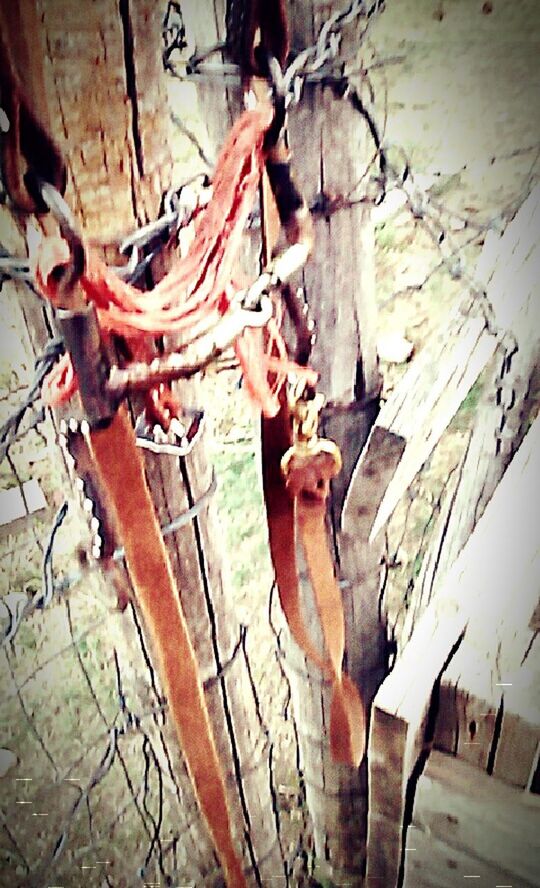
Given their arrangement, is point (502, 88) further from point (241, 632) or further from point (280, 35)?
point (241, 632)

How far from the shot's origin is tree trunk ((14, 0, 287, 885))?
93cm

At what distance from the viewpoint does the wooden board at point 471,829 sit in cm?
141

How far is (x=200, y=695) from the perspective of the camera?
132 centimetres

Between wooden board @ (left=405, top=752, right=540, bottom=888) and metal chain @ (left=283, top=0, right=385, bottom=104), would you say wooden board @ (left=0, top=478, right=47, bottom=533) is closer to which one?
metal chain @ (left=283, top=0, right=385, bottom=104)

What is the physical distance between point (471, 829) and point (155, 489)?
2.77ft

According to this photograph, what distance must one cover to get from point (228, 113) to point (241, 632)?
748 millimetres

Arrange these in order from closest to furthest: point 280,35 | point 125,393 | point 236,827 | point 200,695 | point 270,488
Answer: point 280,35 < point 125,393 < point 270,488 < point 200,695 < point 236,827

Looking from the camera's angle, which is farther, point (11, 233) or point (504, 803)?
point (504, 803)

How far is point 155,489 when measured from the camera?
3.75ft

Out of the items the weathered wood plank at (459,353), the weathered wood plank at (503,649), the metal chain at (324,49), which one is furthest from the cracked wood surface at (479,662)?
the metal chain at (324,49)

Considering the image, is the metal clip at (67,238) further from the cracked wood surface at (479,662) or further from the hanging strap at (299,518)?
the cracked wood surface at (479,662)

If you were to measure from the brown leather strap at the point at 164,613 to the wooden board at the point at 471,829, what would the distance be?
0.35 meters

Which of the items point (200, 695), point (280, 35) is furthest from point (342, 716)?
point (280, 35)

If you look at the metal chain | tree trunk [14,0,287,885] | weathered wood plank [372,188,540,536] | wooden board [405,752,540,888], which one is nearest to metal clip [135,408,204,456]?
tree trunk [14,0,287,885]
